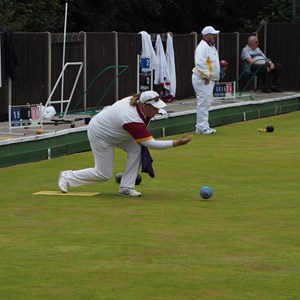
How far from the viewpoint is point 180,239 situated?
900 cm

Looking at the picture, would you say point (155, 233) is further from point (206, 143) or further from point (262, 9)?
point (262, 9)

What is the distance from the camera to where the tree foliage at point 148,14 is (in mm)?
28250

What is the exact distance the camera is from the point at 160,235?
917 centimetres

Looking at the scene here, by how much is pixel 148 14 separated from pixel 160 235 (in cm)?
2427

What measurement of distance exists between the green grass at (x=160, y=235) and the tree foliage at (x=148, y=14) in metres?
14.3

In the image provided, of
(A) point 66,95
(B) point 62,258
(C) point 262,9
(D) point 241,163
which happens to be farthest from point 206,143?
(C) point 262,9

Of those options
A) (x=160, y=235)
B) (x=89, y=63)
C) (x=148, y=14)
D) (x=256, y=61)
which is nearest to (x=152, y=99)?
(x=160, y=235)

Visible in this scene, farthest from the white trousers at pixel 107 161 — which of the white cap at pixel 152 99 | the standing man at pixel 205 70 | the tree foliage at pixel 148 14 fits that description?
the tree foliage at pixel 148 14

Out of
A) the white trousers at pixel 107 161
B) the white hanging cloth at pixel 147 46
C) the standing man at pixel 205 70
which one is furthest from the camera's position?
the white hanging cloth at pixel 147 46

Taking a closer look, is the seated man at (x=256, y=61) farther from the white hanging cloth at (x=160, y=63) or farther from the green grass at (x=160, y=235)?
the green grass at (x=160, y=235)

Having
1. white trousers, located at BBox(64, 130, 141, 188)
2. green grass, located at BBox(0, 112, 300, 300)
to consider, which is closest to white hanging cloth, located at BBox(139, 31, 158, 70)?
green grass, located at BBox(0, 112, 300, 300)

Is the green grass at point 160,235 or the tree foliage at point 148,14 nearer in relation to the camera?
the green grass at point 160,235

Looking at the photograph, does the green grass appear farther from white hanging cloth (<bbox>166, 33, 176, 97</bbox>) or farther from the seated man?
the seated man

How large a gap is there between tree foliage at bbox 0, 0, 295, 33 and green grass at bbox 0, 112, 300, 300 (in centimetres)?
1426
